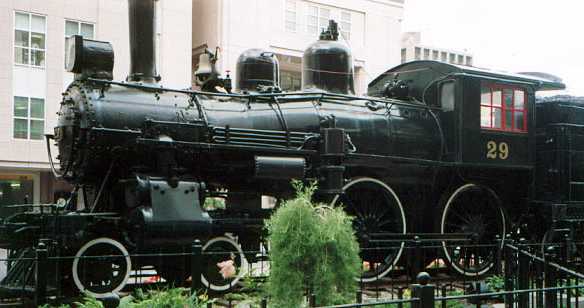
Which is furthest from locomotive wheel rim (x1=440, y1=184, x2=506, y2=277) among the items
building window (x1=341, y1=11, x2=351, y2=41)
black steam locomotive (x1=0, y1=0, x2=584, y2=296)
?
building window (x1=341, y1=11, x2=351, y2=41)

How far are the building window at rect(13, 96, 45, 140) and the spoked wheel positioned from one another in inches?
572

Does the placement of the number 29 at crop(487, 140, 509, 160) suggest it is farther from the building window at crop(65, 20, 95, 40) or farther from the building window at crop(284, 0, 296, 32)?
the building window at crop(284, 0, 296, 32)

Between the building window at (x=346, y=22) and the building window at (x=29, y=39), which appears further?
the building window at (x=346, y=22)

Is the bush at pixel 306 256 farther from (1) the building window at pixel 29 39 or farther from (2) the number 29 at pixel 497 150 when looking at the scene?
(1) the building window at pixel 29 39

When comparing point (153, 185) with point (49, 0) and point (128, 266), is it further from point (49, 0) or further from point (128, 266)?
point (49, 0)

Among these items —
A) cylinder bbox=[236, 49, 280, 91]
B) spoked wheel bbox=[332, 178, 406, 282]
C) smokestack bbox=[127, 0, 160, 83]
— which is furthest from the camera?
cylinder bbox=[236, 49, 280, 91]

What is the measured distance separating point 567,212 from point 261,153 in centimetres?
636

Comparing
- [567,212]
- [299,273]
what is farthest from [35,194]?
[299,273]

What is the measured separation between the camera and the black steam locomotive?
342 inches

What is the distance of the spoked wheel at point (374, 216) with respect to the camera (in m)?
10.7

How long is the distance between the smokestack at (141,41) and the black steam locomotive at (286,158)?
2 cm

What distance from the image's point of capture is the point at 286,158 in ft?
32.2

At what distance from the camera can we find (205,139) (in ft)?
30.7

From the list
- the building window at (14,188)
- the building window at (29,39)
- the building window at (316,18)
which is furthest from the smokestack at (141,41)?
the building window at (316,18)
